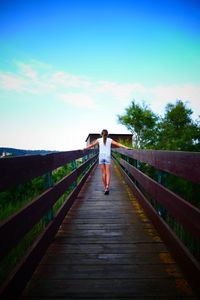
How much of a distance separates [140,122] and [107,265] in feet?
212

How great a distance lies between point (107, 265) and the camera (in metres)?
2.70

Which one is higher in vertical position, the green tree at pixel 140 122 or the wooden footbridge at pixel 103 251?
the green tree at pixel 140 122

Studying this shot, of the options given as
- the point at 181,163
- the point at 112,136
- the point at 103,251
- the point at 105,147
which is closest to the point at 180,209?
the point at 181,163

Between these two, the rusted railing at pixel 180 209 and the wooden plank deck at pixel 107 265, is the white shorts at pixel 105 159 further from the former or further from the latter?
the rusted railing at pixel 180 209

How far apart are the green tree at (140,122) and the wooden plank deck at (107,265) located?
6117 cm

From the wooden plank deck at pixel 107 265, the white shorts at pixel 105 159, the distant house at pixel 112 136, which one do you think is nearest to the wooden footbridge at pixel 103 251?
the wooden plank deck at pixel 107 265

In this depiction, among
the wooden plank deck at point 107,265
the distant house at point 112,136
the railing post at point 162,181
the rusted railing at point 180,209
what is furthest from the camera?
the distant house at point 112,136

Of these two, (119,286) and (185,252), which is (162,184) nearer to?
(185,252)

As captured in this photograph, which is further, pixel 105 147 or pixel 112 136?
pixel 112 136

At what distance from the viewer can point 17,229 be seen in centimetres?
206

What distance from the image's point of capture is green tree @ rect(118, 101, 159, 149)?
65312 millimetres

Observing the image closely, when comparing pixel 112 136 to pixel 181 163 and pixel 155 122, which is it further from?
pixel 181 163

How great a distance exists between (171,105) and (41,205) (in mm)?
74905

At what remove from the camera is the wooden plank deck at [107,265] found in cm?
222
